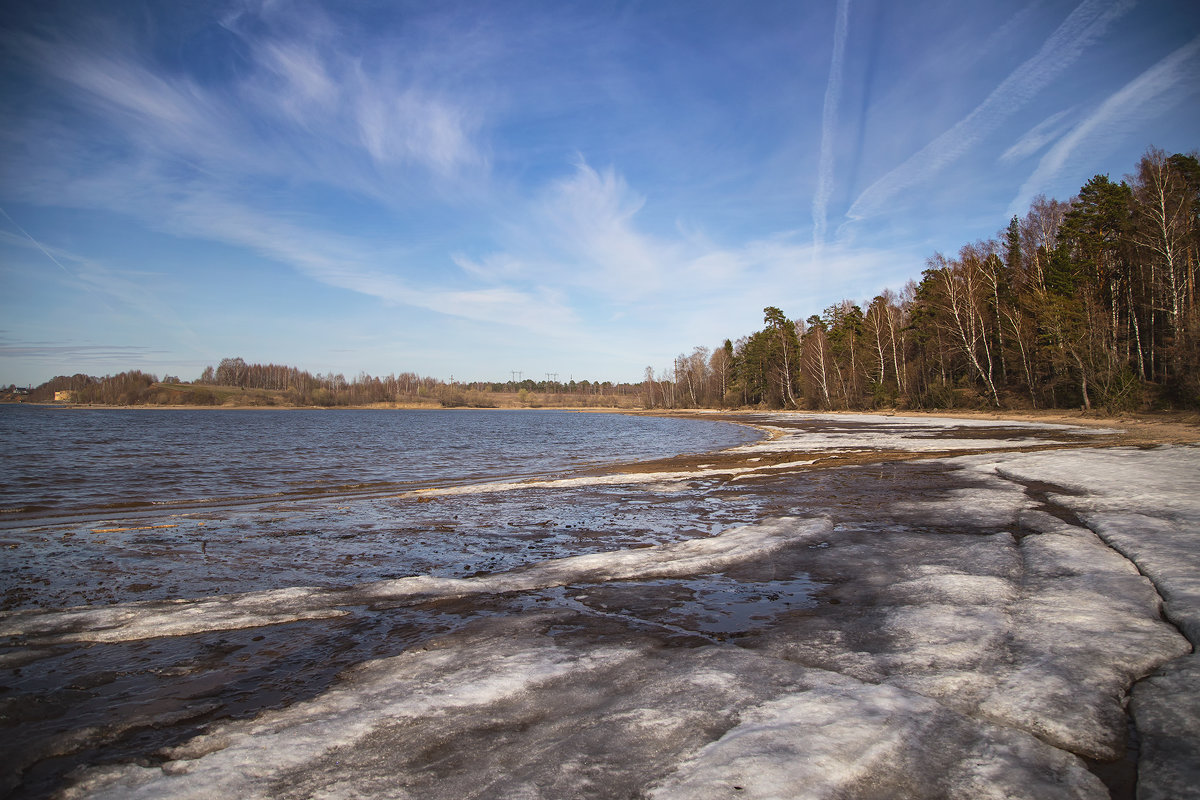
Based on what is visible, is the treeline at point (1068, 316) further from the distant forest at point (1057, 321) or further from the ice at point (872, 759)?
the ice at point (872, 759)

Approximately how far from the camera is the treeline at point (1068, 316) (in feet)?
108

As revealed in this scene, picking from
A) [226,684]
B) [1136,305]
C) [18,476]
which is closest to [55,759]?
[226,684]

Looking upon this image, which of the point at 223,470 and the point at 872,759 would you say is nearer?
the point at 872,759

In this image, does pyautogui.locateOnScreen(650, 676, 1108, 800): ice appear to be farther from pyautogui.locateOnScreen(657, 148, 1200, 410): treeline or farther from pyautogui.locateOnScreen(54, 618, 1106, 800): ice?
pyautogui.locateOnScreen(657, 148, 1200, 410): treeline

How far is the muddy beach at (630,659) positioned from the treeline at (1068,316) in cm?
3089

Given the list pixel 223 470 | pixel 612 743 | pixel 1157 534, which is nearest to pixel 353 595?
pixel 612 743

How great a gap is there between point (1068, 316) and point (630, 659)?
148 feet

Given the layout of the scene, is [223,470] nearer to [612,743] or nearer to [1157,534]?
[612,743]

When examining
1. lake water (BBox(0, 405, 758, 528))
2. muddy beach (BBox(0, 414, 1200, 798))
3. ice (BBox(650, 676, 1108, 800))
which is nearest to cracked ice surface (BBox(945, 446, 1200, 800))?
muddy beach (BBox(0, 414, 1200, 798))

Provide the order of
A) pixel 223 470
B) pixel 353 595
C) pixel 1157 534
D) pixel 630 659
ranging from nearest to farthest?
1. pixel 630 659
2. pixel 353 595
3. pixel 1157 534
4. pixel 223 470

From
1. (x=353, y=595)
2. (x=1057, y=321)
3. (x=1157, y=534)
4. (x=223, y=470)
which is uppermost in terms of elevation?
(x=1057, y=321)

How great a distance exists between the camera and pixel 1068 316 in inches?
1454

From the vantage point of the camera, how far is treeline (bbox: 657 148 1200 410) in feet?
108

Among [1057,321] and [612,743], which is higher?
[1057,321]
